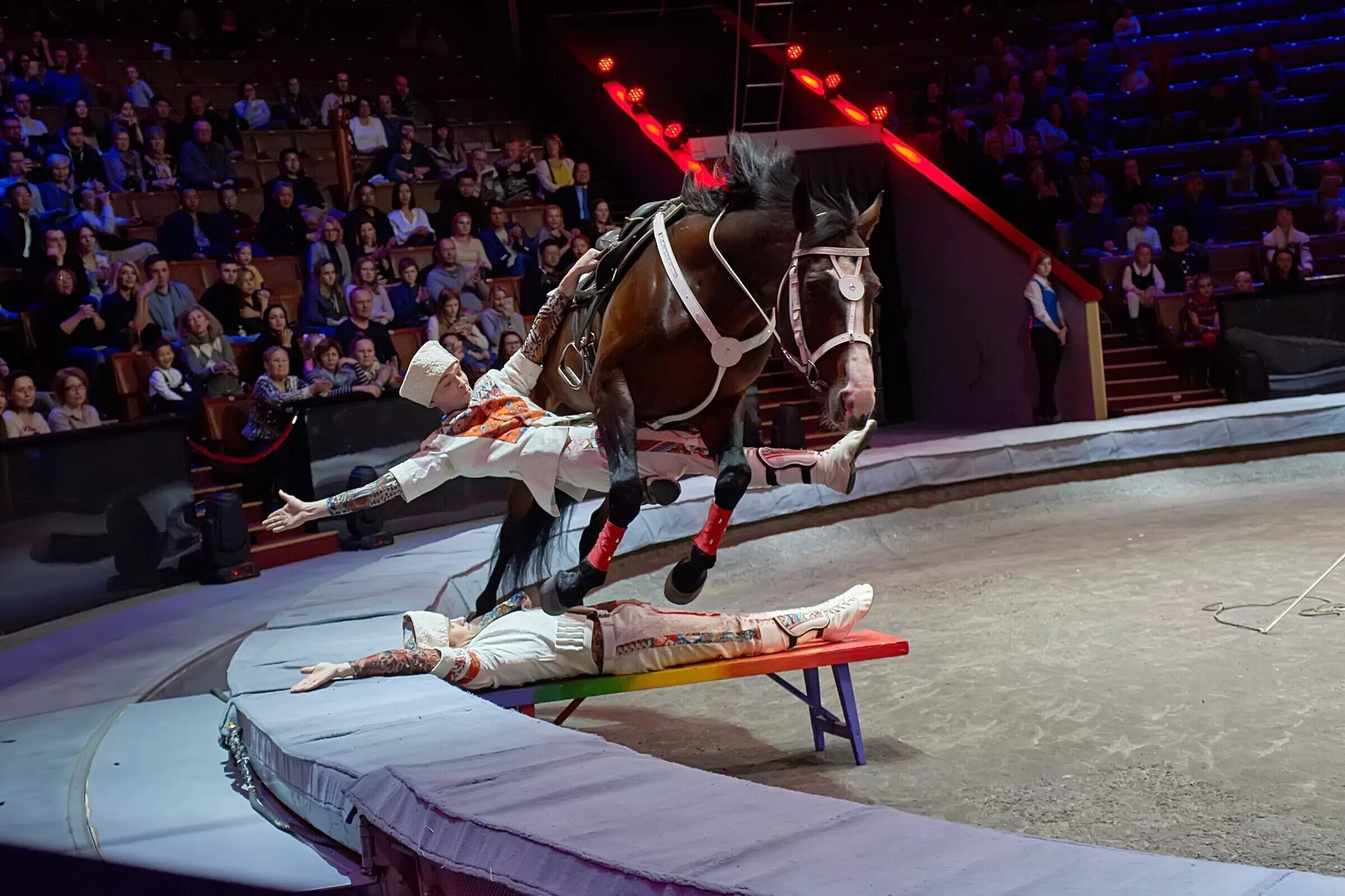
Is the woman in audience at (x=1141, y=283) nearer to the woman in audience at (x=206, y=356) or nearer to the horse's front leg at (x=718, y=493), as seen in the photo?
the woman in audience at (x=206, y=356)

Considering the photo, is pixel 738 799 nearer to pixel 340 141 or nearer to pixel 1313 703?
pixel 1313 703

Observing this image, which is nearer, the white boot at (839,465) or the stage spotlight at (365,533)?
the white boot at (839,465)

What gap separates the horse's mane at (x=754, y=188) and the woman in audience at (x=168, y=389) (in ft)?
14.8

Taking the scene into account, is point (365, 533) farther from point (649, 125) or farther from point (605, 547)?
point (649, 125)

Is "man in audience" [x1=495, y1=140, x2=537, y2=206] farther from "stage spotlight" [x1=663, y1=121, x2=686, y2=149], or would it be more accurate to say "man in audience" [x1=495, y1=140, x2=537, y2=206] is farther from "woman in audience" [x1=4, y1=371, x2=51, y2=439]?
"woman in audience" [x1=4, y1=371, x2=51, y2=439]

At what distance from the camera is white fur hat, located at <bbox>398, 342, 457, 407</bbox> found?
4.32 metres

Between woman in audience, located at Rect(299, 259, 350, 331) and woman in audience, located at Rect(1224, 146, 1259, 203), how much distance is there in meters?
8.64

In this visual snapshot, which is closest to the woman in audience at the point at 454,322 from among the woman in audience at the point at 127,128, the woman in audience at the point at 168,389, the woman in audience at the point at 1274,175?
the woman in audience at the point at 168,389

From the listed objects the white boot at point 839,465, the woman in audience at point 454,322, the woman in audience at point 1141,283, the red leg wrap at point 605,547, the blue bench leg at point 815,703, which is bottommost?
the blue bench leg at point 815,703

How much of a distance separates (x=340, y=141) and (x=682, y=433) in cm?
713

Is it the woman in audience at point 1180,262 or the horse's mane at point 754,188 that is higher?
the horse's mane at point 754,188

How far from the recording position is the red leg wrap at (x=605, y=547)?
4.03m

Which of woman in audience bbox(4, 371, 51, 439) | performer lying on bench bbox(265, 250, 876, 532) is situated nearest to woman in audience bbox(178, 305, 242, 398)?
woman in audience bbox(4, 371, 51, 439)

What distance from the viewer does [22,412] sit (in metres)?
6.64
